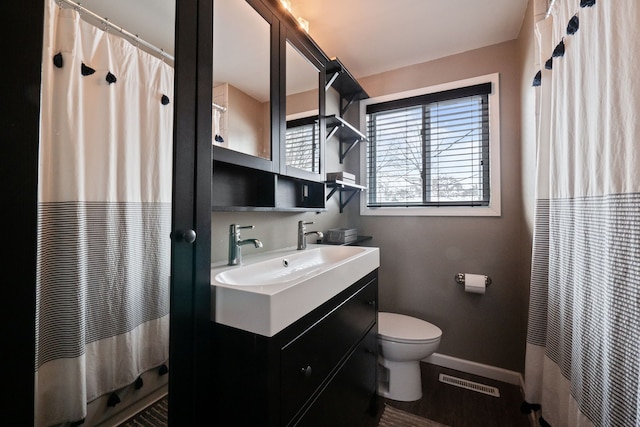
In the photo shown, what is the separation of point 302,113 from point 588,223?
4.37ft

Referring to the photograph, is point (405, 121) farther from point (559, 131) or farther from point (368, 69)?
point (559, 131)

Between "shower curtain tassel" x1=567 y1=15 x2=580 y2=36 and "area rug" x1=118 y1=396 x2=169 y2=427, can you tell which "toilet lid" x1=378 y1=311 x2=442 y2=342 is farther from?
"shower curtain tassel" x1=567 y1=15 x2=580 y2=36

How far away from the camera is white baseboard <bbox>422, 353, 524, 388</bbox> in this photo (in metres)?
1.83

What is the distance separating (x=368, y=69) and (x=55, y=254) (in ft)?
7.85

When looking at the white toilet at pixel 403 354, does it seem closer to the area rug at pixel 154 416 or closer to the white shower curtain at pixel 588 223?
the white shower curtain at pixel 588 223

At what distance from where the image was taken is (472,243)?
1973mm

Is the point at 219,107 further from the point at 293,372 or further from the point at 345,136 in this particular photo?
the point at 345,136

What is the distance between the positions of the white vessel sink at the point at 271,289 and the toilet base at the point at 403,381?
86 centimetres

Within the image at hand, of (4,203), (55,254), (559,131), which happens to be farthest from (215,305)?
(559,131)

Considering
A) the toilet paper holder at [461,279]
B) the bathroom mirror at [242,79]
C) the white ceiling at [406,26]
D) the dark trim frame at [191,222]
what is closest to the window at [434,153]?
the white ceiling at [406,26]

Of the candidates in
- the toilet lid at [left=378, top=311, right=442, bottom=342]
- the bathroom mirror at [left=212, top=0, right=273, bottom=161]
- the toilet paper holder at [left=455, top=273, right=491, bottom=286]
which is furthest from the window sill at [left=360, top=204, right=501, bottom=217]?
the bathroom mirror at [left=212, top=0, right=273, bottom=161]

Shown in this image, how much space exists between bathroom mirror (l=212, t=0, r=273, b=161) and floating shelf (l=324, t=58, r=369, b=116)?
0.63 metres

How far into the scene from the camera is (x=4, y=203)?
449 millimetres

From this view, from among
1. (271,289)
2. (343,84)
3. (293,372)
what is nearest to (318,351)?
(293,372)
